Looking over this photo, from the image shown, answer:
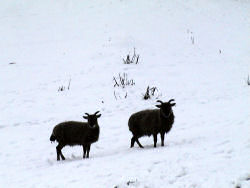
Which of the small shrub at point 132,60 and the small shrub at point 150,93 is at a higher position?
the small shrub at point 132,60

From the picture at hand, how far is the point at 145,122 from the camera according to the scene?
9.29 m

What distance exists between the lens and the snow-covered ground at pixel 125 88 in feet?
23.4

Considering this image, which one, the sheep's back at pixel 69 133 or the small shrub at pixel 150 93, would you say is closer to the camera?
the sheep's back at pixel 69 133

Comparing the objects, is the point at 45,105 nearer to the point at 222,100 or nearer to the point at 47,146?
the point at 47,146

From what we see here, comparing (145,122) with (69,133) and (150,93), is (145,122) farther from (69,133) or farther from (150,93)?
(150,93)

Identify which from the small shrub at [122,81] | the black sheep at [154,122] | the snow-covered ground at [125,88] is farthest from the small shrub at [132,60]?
the black sheep at [154,122]

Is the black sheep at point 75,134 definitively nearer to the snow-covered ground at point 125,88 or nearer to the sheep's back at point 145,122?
the snow-covered ground at point 125,88

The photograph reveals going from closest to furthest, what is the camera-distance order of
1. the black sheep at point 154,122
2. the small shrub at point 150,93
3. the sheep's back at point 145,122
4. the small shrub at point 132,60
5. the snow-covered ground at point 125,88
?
the snow-covered ground at point 125,88 → the black sheep at point 154,122 → the sheep's back at point 145,122 → the small shrub at point 150,93 → the small shrub at point 132,60

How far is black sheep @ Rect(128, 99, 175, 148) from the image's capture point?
8.95 meters

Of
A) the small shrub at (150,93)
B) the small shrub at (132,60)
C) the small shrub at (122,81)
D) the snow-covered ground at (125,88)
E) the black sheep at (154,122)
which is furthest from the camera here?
the small shrub at (132,60)

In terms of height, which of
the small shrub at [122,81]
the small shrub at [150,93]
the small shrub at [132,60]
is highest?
the small shrub at [132,60]

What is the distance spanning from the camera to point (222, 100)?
13.0 metres

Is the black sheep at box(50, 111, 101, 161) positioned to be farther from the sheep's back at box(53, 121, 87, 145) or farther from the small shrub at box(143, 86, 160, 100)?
the small shrub at box(143, 86, 160, 100)

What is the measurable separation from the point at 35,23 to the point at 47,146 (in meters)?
13.7
